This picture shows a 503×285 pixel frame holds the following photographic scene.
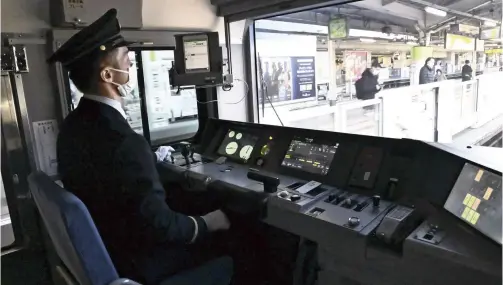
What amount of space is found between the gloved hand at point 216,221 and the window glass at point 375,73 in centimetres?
90

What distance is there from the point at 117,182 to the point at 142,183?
0.32ft

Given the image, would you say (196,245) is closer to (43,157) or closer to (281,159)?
(281,159)

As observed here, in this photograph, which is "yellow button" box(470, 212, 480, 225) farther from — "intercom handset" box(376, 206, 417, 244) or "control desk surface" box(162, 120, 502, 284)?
"intercom handset" box(376, 206, 417, 244)

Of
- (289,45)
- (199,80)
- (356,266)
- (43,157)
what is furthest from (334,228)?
(289,45)

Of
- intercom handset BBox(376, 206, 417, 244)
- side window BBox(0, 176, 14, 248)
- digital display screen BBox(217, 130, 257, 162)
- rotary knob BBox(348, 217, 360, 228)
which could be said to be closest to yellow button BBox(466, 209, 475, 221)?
intercom handset BBox(376, 206, 417, 244)

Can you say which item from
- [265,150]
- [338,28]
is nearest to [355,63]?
[338,28]

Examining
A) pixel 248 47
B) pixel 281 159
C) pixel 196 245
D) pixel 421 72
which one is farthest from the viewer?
pixel 248 47

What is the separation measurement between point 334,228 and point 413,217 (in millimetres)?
328

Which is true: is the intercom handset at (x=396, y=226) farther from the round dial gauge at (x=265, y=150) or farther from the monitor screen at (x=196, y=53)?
the monitor screen at (x=196, y=53)

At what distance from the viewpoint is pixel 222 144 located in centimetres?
271

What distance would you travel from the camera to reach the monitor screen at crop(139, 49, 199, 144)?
121 inches

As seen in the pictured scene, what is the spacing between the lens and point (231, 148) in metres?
2.60

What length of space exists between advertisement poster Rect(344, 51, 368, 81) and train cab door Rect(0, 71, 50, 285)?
2.66m

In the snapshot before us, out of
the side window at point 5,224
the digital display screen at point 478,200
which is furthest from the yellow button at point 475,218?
the side window at point 5,224
